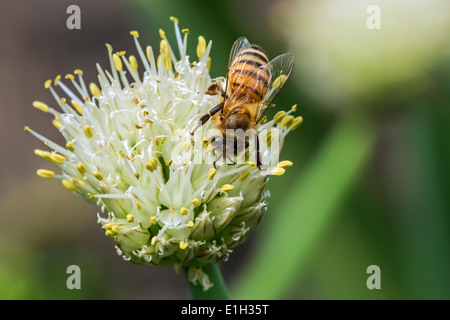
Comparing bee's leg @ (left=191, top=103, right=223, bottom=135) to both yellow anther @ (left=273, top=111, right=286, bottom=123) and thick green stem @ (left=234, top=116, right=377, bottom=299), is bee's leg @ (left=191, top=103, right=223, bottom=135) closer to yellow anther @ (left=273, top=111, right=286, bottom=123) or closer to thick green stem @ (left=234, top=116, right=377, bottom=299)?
yellow anther @ (left=273, top=111, right=286, bottom=123)

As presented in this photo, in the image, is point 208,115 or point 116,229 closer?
point 116,229

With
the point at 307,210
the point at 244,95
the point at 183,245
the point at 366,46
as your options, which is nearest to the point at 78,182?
the point at 183,245

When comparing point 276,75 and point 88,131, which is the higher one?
point 276,75

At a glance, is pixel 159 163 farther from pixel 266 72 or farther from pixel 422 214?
pixel 422 214

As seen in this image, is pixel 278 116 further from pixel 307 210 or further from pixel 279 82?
pixel 307 210

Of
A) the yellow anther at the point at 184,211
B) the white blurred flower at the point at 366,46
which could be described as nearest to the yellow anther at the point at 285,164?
→ the yellow anther at the point at 184,211

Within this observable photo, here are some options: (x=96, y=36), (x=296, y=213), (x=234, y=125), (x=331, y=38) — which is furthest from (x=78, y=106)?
(x=96, y=36)

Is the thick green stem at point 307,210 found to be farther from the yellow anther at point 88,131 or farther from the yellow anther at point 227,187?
the yellow anther at point 88,131
